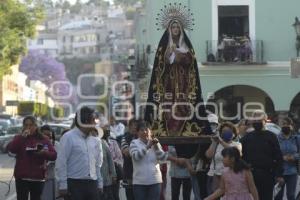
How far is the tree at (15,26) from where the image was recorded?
43.8 meters

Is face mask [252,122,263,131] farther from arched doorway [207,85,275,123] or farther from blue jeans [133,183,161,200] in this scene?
arched doorway [207,85,275,123]

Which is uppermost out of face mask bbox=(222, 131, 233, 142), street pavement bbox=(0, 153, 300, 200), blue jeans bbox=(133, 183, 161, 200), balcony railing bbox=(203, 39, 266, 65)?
balcony railing bbox=(203, 39, 266, 65)

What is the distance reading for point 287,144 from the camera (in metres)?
13.6

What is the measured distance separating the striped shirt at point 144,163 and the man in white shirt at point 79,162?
1.31 metres

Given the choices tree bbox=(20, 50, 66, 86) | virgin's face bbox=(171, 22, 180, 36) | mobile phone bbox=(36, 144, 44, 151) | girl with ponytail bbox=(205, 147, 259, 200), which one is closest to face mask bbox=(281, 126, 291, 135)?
virgin's face bbox=(171, 22, 180, 36)

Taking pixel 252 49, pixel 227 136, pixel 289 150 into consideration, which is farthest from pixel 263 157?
pixel 252 49

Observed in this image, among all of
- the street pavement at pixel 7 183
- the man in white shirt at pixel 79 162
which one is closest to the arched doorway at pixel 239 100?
the street pavement at pixel 7 183

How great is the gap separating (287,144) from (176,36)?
2710mm

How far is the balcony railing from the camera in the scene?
102 ft

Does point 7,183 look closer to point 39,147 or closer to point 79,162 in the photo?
point 39,147

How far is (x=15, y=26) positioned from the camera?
45.0 m

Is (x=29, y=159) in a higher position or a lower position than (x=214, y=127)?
lower

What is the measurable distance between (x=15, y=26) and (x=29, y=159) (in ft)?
111

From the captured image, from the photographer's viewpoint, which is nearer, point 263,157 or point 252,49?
point 263,157
